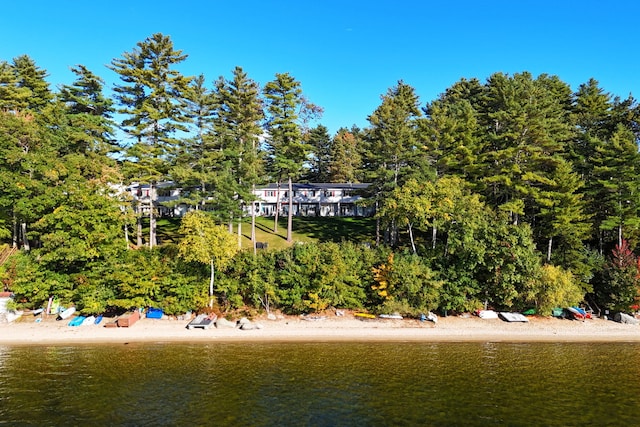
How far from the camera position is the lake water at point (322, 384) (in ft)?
64.0

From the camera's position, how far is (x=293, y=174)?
53.3 metres

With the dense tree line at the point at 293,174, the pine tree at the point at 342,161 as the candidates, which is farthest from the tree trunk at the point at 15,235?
the pine tree at the point at 342,161

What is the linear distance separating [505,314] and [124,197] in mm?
38689

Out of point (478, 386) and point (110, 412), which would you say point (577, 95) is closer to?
Answer: point (478, 386)

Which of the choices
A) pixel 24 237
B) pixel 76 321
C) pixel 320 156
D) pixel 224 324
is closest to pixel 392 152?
pixel 224 324

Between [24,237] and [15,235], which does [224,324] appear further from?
[15,235]

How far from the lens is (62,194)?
116 feet

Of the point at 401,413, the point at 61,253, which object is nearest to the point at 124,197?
the point at 61,253

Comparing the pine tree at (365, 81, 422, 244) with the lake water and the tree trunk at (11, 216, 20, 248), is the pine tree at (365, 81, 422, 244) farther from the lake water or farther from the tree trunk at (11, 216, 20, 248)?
the tree trunk at (11, 216, 20, 248)

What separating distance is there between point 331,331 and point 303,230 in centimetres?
3037

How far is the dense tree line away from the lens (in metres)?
35.4

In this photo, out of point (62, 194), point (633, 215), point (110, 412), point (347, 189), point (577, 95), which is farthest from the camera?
point (347, 189)

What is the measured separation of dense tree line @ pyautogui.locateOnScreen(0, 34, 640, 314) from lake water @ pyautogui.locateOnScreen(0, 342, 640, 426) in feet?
21.4

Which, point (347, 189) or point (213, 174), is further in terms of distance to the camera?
point (347, 189)
